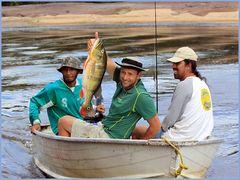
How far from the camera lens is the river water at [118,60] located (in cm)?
1097

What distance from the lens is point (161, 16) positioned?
3506 centimetres

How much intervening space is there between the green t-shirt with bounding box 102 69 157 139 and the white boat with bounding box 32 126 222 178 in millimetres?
195

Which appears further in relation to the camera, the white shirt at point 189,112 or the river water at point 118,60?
the river water at point 118,60

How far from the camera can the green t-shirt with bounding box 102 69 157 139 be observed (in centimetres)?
777

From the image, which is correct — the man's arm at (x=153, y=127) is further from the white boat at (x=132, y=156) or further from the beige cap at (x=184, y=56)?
the beige cap at (x=184, y=56)

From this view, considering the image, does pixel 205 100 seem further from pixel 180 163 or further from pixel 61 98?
pixel 61 98

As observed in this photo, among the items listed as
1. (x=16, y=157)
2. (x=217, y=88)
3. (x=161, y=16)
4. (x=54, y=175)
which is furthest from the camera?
(x=161, y=16)

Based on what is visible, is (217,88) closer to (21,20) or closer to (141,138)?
(141,138)

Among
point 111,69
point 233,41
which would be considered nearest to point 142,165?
point 111,69

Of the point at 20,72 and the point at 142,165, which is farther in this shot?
the point at 20,72

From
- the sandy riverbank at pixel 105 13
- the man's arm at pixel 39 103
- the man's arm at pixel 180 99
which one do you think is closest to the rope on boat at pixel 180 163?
the man's arm at pixel 180 99

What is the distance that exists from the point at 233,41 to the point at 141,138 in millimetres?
18511

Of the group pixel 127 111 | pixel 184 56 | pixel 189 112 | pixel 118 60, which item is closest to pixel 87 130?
pixel 127 111

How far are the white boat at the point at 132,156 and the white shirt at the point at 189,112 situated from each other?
129 mm
